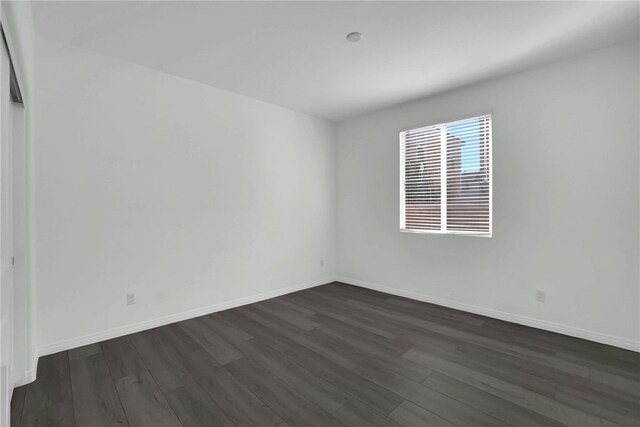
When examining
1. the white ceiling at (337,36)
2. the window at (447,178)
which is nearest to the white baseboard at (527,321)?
the window at (447,178)

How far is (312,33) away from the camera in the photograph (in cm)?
251

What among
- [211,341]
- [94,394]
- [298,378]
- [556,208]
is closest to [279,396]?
[298,378]

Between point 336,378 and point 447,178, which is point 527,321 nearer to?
point 447,178

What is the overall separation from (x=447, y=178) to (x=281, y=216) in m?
2.31

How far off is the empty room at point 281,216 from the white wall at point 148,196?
20mm

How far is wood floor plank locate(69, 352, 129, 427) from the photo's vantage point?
1.79m

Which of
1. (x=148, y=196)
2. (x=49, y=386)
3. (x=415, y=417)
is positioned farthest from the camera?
(x=148, y=196)

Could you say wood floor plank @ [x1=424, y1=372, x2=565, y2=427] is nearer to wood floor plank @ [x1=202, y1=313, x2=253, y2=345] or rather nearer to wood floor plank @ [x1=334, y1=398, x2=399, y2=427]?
wood floor plank @ [x1=334, y1=398, x2=399, y2=427]

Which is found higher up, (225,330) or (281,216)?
(281,216)

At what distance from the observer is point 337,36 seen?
255 centimetres

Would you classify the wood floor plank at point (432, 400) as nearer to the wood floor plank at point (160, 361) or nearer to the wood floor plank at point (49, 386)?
the wood floor plank at point (160, 361)

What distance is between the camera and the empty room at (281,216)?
6.56ft

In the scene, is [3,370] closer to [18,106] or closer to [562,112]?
[18,106]

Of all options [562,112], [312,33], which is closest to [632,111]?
[562,112]
